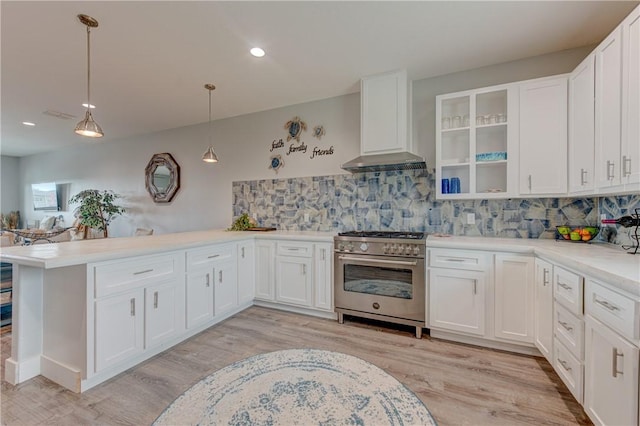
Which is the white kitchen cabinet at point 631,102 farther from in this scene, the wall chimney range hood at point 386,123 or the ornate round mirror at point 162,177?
the ornate round mirror at point 162,177

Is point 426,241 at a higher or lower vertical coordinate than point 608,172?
lower

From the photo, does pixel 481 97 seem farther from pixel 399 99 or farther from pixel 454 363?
pixel 454 363

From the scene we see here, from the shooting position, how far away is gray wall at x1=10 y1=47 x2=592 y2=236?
2.99 meters

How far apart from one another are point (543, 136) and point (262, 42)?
262 centimetres

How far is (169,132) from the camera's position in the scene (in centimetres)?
494

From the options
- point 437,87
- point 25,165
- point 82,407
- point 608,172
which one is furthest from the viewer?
point 25,165

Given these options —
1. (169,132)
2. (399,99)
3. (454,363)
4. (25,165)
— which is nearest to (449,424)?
(454,363)

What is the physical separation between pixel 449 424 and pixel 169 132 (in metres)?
5.53

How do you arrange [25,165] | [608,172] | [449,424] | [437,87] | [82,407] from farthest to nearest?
[25,165] < [437,87] < [608,172] < [82,407] < [449,424]

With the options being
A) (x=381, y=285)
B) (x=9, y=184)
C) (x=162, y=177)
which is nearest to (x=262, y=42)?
(x=381, y=285)

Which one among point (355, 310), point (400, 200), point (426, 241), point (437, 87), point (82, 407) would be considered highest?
point (437, 87)

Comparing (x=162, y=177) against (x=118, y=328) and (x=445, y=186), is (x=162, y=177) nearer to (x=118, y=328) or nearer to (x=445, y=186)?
(x=118, y=328)

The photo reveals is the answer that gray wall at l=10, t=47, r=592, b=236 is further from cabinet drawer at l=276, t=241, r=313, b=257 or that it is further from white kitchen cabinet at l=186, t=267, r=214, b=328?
white kitchen cabinet at l=186, t=267, r=214, b=328

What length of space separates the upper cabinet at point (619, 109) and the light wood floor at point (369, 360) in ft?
4.73
